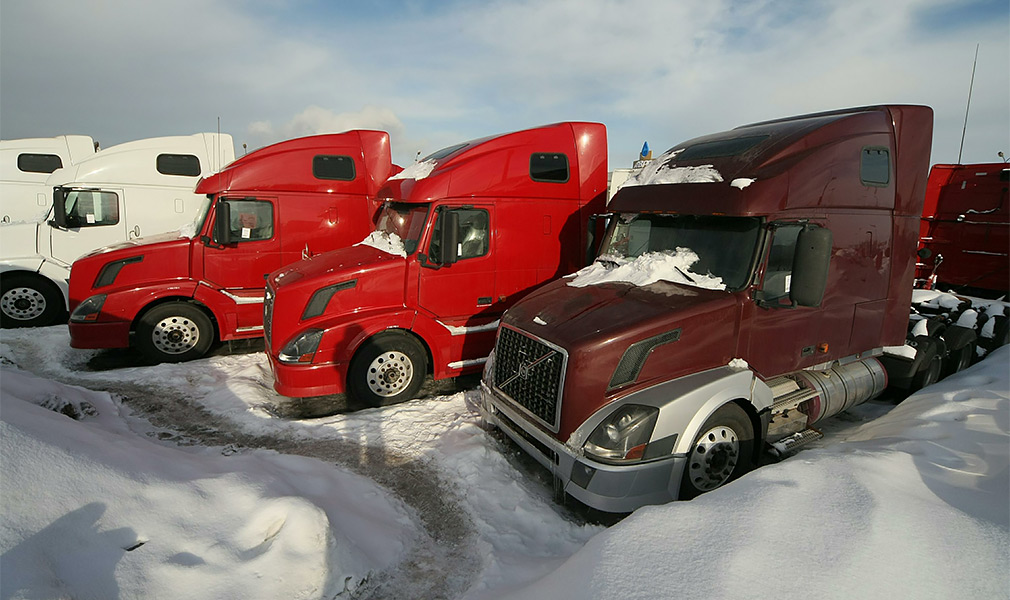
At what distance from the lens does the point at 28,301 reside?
9102 mm

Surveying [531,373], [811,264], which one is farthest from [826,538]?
[531,373]

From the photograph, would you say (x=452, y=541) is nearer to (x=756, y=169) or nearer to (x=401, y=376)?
(x=401, y=376)

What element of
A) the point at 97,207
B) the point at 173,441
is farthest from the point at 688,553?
the point at 97,207

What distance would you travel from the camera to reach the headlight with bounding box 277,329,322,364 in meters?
5.65

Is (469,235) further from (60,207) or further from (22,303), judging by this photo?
(22,303)

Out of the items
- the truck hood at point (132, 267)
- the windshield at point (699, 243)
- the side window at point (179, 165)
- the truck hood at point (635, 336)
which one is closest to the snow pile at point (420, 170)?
the windshield at point (699, 243)

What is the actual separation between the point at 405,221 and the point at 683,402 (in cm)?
421

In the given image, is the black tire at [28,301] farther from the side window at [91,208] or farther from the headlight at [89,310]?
the headlight at [89,310]

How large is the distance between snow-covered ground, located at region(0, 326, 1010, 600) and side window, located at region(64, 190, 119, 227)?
5680 mm

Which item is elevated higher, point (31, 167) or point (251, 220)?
point (31, 167)

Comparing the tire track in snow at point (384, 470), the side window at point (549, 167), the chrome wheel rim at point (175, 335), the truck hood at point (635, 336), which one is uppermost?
the side window at point (549, 167)

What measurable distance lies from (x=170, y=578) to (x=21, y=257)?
31.3ft

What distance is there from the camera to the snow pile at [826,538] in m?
2.22

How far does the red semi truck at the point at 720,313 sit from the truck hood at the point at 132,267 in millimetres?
5359
